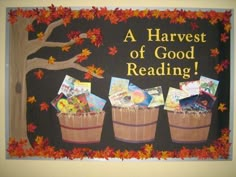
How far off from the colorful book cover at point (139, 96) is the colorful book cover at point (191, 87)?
1.18ft

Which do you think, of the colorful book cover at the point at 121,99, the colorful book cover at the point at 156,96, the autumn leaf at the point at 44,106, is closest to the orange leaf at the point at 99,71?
the colorful book cover at the point at 121,99

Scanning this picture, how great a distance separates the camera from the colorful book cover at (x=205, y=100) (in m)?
1.95

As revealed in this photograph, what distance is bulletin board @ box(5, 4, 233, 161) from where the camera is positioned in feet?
6.41

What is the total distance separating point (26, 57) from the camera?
77.2 inches

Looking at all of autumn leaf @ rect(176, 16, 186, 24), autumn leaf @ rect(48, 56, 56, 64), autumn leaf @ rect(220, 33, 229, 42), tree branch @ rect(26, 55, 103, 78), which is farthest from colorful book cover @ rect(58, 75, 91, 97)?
autumn leaf @ rect(220, 33, 229, 42)

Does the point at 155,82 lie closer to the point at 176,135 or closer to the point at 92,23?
the point at 176,135

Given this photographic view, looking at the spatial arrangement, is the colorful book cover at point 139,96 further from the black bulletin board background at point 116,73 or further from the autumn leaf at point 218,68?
the autumn leaf at point 218,68

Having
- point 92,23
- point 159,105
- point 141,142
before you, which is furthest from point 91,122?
point 92,23

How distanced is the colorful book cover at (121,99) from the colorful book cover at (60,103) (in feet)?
1.52

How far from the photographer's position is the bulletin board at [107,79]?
195cm

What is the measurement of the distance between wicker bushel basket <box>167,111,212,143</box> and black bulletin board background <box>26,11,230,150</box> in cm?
6

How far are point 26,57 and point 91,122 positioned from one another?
936mm

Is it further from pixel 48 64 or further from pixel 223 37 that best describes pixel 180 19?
pixel 48 64

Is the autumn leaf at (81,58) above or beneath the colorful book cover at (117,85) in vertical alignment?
above
